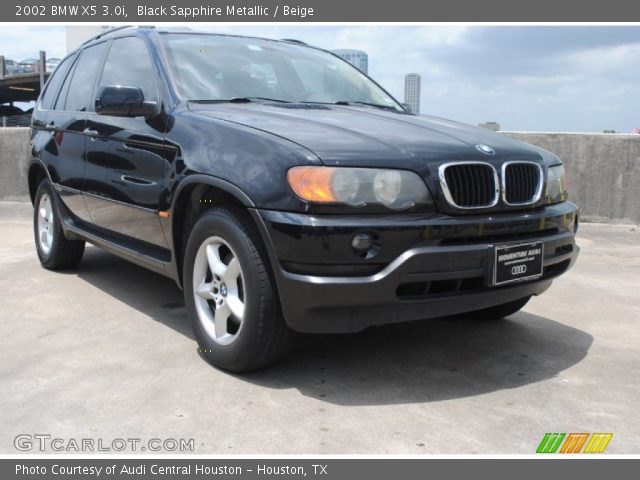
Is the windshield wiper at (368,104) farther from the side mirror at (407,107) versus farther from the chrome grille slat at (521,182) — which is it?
the chrome grille slat at (521,182)

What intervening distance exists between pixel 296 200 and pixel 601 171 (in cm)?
651

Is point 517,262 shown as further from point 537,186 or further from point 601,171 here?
point 601,171

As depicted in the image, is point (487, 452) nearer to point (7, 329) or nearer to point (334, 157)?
point (334, 157)

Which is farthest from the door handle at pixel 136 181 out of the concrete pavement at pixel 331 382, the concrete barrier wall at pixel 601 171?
the concrete barrier wall at pixel 601 171

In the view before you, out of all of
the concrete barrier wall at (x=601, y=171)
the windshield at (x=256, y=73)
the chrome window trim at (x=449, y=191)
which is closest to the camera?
the chrome window trim at (x=449, y=191)

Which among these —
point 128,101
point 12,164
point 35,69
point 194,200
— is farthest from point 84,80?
point 35,69

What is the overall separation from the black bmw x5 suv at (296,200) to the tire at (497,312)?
0.05 ft

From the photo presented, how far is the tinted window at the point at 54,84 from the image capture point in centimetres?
545

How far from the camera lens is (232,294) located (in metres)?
3.15

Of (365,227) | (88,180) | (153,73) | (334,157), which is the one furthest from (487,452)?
(88,180)

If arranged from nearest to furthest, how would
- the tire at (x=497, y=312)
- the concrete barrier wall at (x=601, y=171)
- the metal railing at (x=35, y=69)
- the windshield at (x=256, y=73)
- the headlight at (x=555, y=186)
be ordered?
the headlight at (x=555, y=186), the windshield at (x=256, y=73), the tire at (x=497, y=312), the concrete barrier wall at (x=601, y=171), the metal railing at (x=35, y=69)

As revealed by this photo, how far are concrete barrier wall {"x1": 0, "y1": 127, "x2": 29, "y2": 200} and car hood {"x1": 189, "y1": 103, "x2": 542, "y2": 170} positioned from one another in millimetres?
7538

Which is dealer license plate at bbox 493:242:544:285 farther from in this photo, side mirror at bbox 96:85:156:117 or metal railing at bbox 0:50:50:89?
metal railing at bbox 0:50:50:89

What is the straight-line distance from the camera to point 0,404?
288cm
